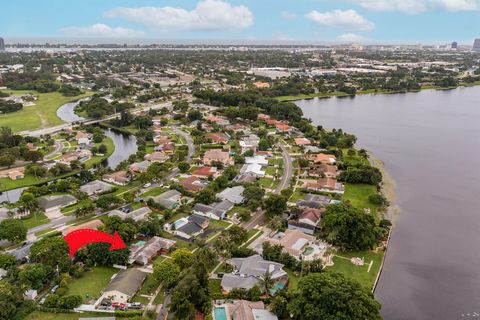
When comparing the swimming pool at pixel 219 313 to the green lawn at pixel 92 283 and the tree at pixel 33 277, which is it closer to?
the green lawn at pixel 92 283

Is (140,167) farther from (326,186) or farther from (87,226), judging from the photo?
(326,186)

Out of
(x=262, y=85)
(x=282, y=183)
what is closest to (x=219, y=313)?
(x=282, y=183)

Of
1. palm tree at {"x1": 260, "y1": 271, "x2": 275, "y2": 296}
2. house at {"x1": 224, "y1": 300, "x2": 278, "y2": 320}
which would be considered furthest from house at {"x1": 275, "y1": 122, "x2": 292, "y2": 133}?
house at {"x1": 224, "y1": 300, "x2": 278, "y2": 320}

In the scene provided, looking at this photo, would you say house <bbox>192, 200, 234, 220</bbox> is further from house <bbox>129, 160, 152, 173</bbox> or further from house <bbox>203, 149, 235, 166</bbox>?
house <bbox>203, 149, 235, 166</bbox>

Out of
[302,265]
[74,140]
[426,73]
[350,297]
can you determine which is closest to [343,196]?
[302,265]

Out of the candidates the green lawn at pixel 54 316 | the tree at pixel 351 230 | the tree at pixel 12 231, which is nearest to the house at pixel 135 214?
the tree at pixel 12 231

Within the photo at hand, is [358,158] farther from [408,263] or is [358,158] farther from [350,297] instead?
[350,297]
